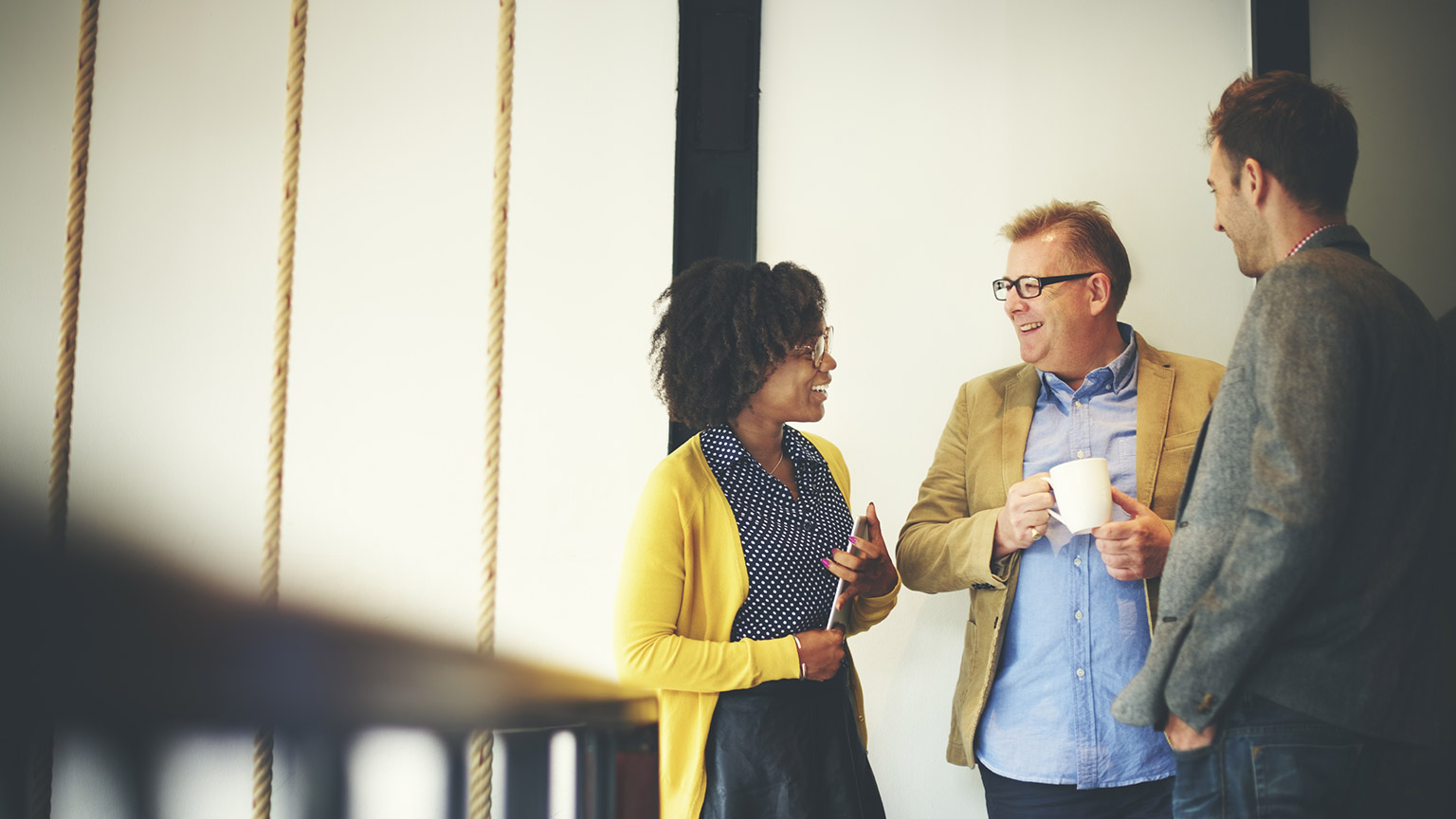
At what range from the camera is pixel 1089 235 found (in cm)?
182

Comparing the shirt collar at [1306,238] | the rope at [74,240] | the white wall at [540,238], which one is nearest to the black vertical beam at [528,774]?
the rope at [74,240]

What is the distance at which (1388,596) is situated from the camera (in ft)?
3.51

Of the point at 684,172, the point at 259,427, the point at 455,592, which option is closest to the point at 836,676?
the point at 455,592

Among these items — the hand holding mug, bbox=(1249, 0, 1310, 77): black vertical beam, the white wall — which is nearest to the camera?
the hand holding mug

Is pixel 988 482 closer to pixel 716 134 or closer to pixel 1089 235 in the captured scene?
pixel 1089 235

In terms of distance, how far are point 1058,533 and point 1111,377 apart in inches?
13.8

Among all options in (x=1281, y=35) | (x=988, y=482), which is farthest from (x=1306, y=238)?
(x=1281, y=35)

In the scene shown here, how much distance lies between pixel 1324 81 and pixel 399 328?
2.58 meters

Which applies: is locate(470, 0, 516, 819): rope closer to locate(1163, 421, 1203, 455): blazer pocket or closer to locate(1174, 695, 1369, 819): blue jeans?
locate(1174, 695, 1369, 819): blue jeans

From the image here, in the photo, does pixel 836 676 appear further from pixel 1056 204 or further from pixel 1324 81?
pixel 1324 81

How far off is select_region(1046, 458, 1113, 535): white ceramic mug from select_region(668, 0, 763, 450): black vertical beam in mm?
1046

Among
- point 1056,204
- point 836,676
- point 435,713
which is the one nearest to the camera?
point 435,713

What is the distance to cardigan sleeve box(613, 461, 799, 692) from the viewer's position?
1394mm

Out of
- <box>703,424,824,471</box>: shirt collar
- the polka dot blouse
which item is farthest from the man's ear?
<box>703,424,824,471</box>: shirt collar
